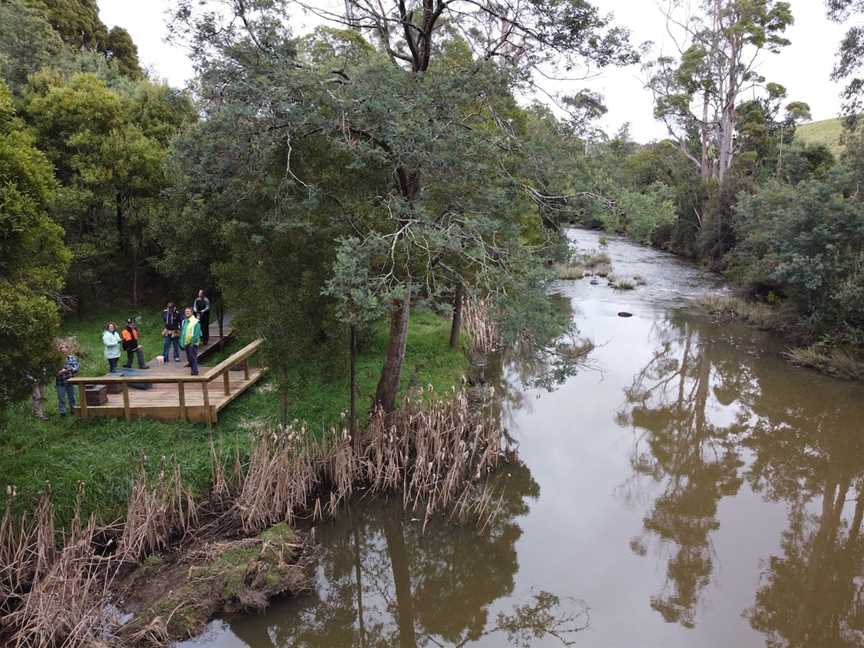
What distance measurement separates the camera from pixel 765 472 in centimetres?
1108

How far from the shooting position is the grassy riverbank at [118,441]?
8031mm

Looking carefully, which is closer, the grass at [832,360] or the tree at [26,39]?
the grass at [832,360]

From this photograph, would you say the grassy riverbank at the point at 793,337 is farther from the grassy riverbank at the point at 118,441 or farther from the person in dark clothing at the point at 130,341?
the person in dark clothing at the point at 130,341

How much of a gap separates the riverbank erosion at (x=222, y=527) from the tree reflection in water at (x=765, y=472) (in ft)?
10.2

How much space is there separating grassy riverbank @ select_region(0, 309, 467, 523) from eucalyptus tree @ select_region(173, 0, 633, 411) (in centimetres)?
231

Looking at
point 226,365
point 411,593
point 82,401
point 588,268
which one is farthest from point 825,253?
point 82,401

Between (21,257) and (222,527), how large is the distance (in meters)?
4.33

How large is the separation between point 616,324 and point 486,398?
381 inches

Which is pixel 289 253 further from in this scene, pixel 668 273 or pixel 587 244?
pixel 587 244

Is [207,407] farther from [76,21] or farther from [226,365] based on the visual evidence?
[76,21]

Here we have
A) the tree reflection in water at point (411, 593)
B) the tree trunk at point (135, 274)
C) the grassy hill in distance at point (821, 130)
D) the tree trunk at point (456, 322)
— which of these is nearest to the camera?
the tree reflection in water at point (411, 593)

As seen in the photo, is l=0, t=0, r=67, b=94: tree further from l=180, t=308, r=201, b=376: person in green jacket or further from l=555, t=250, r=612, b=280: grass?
l=555, t=250, r=612, b=280: grass

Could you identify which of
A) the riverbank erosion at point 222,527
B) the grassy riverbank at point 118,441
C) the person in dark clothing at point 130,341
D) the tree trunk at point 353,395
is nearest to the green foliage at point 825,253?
the grassy riverbank at point 118,441

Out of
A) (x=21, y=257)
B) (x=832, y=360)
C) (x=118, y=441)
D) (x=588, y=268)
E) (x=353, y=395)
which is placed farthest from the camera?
(x=588, y=268)
